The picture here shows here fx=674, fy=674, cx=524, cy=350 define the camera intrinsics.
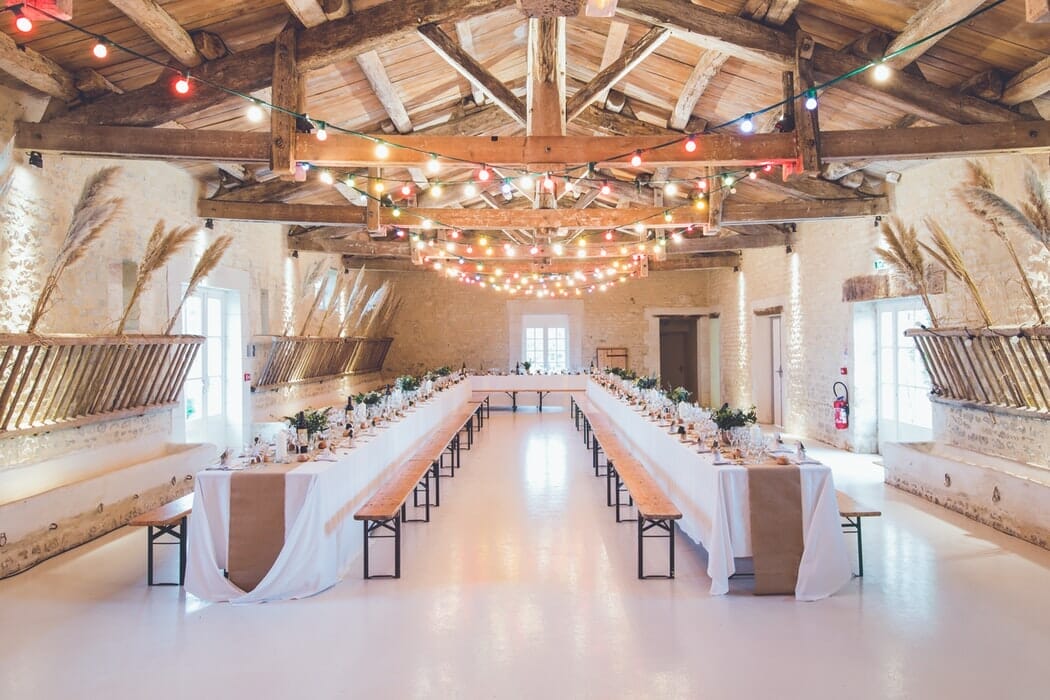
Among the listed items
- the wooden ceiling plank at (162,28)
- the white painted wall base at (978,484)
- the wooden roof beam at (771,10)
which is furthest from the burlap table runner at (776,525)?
the wooden ceiling plank at (162,28)

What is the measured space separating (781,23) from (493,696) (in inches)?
201

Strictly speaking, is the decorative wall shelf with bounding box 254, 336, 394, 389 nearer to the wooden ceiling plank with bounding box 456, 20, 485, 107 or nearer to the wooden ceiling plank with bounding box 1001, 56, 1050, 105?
the wooden ceiling plank with bounding box 456, 20, 485, 107

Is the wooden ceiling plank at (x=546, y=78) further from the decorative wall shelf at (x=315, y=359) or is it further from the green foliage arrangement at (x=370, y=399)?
the decorative wall shelf at (x=315, y=359)

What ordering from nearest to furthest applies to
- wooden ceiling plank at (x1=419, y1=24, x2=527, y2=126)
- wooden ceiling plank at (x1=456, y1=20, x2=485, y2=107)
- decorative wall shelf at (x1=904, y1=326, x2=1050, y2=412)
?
1. decorative wall shelf at (x1=904, y1=326, x2=1050, y2=412)
2. wooden ceiling plank at (x1=419, y1=24, x2=527, y2=126)
3. wooden ceiling plank at (x1=456, y1=20, x2=485, y2=107)

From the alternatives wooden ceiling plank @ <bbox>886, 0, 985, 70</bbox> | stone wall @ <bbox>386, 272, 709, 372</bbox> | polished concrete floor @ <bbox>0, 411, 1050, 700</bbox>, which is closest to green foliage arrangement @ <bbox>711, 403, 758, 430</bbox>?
polished concrete floor @ <bbox>0, 411, 1050, 700</bbox>

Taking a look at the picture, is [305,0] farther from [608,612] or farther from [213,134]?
[608,612]

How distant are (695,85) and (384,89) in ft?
10.0

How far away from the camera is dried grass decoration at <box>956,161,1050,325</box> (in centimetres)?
477

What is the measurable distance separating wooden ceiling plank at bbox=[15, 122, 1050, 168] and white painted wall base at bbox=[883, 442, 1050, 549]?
2513 millimetres

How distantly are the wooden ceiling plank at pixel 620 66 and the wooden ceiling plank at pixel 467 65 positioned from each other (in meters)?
0.52

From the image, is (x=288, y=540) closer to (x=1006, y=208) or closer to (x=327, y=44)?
(x=327, y=44)

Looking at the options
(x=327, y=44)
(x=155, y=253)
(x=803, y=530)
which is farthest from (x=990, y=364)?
(x=155, y=253)

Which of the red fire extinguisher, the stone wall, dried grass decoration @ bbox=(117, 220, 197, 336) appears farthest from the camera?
the stone wall

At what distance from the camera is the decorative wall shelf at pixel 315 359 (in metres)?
9.48
